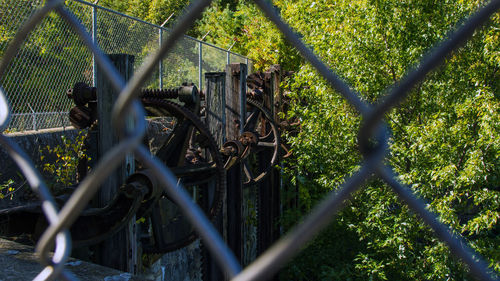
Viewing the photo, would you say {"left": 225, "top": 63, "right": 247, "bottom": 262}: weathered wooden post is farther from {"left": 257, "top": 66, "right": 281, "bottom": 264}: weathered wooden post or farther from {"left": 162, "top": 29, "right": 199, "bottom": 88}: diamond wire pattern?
{"left": 162, "top": 29, "right": 199, "bottom": 88}: diamond wire pattern

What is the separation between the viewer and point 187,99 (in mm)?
3840

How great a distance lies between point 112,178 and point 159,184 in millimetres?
432

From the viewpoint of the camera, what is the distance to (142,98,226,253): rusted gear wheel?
3662mm

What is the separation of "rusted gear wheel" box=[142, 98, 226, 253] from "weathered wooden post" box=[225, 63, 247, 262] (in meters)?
0.38

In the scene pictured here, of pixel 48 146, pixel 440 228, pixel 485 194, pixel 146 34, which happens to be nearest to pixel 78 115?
pixel 48 146

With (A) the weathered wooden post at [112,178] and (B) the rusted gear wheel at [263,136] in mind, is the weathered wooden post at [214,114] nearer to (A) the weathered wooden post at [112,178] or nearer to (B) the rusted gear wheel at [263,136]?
(A) the weathered wooden post at [112,178]

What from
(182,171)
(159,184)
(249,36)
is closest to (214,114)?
(182,171)

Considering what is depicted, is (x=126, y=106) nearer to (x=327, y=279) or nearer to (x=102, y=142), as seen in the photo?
(x=102, y=142)

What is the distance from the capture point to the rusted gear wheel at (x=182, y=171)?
3.66m

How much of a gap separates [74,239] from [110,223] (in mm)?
248

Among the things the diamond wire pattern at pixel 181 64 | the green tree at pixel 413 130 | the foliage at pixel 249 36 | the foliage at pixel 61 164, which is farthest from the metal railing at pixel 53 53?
the foliage at pixel 249 36

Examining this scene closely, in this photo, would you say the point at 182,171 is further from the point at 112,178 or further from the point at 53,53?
the point at 53,53

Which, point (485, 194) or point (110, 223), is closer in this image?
point (110, 223)

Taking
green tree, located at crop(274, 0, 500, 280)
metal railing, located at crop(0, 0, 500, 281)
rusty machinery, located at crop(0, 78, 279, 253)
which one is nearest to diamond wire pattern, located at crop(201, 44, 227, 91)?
green tree, located at crop(274, 0, 500, 280)
